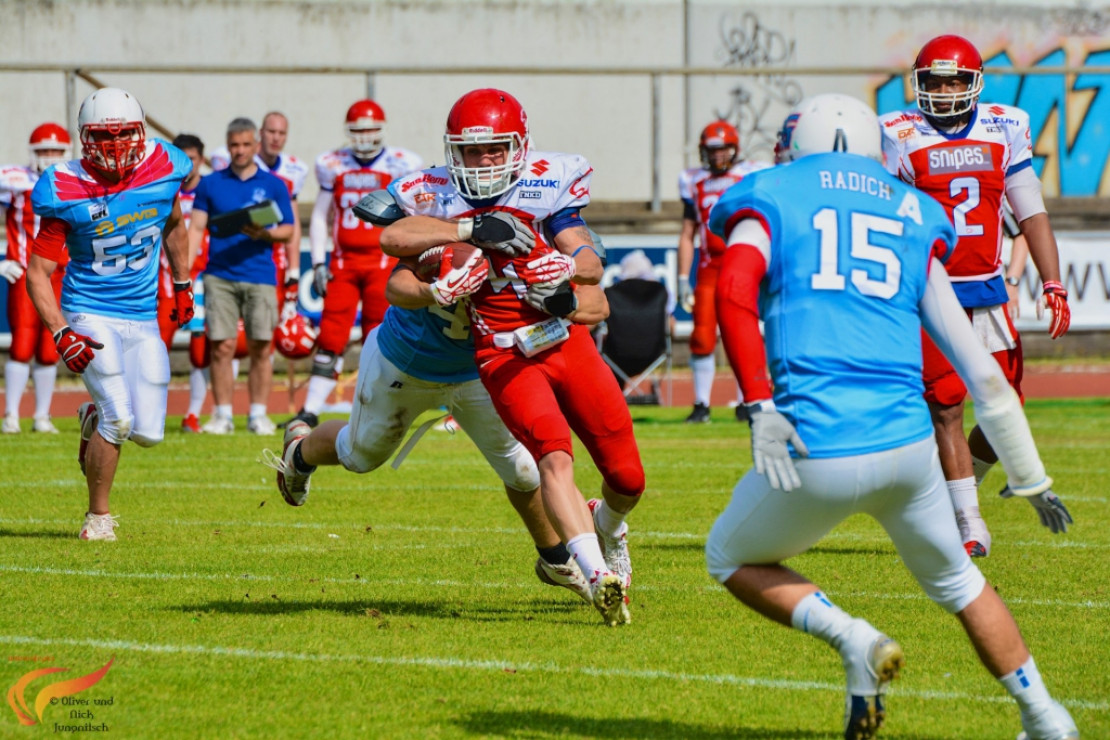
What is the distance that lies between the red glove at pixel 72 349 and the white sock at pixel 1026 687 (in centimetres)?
443

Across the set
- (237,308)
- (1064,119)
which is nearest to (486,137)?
(237,308)

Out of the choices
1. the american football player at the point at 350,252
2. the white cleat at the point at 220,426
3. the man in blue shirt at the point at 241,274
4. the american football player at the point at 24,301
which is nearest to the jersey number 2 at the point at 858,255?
the american football player at the point at 350,252

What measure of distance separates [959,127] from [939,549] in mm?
3444

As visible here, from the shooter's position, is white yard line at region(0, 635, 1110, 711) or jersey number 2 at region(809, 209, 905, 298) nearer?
jersey number 2 at region(809, 209, 905, 298)

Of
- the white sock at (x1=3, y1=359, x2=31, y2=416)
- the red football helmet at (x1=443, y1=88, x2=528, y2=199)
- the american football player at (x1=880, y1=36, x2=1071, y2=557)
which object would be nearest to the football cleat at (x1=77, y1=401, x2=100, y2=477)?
the red football helmet at (x1=443, y1=88, x2=528, y2=199)

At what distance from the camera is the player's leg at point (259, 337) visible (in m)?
12.1

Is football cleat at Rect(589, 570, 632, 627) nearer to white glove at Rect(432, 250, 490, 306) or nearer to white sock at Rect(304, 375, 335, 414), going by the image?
white glove at Rect(432, 250, 490, 306)

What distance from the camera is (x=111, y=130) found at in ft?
23.2

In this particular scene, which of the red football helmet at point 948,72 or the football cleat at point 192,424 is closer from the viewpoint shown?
the red football helmet at point 948,72

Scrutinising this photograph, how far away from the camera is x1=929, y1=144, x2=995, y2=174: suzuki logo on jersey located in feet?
22.2

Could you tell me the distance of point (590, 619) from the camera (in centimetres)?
552

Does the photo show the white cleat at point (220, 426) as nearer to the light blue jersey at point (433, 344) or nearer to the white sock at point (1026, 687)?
the light blue jersey at point (433, 344)

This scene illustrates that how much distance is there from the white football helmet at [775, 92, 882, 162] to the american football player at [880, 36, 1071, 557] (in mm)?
2673

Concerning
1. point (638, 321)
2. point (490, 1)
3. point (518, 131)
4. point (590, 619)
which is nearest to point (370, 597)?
point (590, 619)
